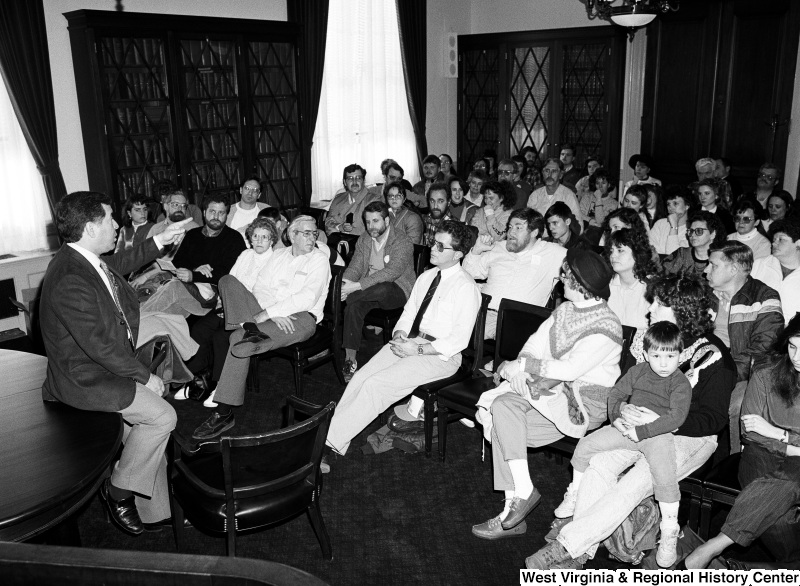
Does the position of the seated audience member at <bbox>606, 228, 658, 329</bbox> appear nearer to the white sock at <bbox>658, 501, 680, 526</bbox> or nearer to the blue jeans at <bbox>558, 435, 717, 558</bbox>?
the blue jeans at <bbox>558, 435, 717, 558</bbox>

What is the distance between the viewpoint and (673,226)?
228 inches

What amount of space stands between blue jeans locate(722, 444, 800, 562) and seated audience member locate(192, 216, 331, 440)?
2.72 m

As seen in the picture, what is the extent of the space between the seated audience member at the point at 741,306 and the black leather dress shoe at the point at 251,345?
2.58 meters

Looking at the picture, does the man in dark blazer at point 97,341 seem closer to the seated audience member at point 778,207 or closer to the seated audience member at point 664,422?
the seated audience member at point 664,422

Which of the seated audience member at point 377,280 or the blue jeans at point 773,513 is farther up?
the seated audience member at point 377,280

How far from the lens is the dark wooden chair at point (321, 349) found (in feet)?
15.5

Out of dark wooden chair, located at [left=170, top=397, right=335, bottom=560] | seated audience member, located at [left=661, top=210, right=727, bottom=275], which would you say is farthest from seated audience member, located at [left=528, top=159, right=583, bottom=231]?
dark wooden chair, located at [left=170, top=397, right=335, bottom=560]

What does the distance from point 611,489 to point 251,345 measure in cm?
234

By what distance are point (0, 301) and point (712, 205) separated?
6.06 meters

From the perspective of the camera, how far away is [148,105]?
22.6 ft

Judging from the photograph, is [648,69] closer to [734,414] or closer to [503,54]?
[503,54]

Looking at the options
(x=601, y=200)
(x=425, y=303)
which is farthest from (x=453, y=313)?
(x=601, y=200)

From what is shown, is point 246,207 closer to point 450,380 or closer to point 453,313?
point 453,313

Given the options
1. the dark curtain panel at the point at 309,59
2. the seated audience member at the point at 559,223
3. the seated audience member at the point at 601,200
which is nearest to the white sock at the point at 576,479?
the seated audience member at the point at 559,223
